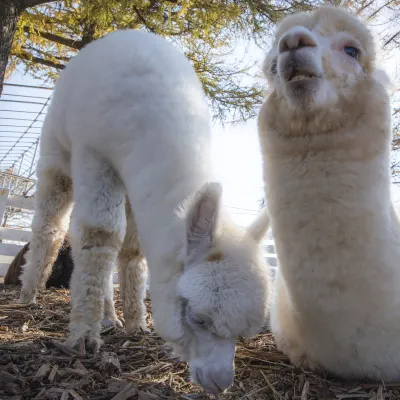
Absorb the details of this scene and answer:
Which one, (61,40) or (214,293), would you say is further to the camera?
(61,40)

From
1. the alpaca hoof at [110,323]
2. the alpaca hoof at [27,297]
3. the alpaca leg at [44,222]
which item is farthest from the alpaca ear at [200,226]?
the alpaca hoof at [27,297]

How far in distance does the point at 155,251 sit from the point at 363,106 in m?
1.34

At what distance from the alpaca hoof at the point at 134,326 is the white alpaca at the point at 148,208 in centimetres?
3

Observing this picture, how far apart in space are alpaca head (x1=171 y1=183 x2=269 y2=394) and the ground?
0.27 meters

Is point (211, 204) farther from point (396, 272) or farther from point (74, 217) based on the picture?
point (74, 217)

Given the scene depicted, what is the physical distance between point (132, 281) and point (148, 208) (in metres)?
1.27

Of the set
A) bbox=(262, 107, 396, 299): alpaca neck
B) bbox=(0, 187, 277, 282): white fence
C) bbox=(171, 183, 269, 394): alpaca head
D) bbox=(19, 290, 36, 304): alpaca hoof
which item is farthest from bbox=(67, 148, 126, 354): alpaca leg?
bbox=(0, 187, 277, 282): white fence

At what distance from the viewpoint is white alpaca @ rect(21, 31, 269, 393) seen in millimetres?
1955

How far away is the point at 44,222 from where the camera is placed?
4.09m

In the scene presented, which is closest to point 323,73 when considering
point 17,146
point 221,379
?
point 221,379

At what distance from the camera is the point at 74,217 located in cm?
306

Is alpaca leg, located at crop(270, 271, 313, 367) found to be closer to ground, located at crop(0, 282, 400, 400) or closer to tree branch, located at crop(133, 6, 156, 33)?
ground, located at crop(0, 282, 400, 400)

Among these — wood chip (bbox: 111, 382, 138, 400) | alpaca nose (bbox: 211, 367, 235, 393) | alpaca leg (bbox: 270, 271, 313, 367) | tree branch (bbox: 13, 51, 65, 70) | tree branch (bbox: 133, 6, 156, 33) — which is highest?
tree branch (bbox: 133, 6, 156, 33)

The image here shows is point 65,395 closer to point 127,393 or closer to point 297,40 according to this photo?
point 127,393
